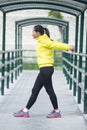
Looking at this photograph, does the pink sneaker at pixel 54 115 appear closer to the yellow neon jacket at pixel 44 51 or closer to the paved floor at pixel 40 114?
the paved floor at pixel 40 114

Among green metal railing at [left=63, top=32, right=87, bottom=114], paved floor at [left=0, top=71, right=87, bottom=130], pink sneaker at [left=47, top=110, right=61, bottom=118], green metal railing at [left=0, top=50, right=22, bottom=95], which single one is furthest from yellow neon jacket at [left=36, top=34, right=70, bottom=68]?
green metal railing at [left=0, top=50, right=22, bottom=95]

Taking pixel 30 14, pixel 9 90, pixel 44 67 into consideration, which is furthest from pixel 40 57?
pixel 30 14

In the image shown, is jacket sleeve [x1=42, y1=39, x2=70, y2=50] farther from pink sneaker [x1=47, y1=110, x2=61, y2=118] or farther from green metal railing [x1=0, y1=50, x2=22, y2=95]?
green metal railing [x1=0, y1=50, x2=22, y2=95]

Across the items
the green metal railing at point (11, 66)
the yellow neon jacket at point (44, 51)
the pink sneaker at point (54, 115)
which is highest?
the yellow neon jacket at point (44, 51)

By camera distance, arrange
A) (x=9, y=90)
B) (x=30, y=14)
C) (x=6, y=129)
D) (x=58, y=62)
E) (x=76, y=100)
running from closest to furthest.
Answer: (x=6, y=129) < (x=76, y=100) < (x=9, y=90) < (x=58, y=62) < (x=30, y=14)

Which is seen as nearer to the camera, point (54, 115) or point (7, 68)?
point (54, 115)

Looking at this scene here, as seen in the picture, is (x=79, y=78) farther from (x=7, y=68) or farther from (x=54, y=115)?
(x=7, y=68)

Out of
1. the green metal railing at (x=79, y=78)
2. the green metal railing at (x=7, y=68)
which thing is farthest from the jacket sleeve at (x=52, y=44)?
the green metal railing at (x=7, y=68)

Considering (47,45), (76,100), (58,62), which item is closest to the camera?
(47,45)

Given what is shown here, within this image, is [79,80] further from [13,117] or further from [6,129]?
[6,129]

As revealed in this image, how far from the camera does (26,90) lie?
52.3 ft

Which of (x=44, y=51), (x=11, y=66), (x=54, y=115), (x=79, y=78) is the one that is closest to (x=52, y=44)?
(x=44, y=51)

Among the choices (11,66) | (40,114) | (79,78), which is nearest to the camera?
(40,114)

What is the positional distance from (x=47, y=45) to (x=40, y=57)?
279 mm
